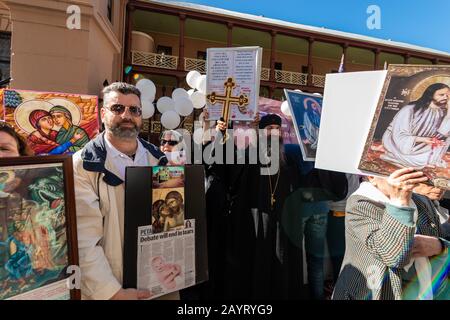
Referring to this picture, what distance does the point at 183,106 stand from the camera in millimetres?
6605

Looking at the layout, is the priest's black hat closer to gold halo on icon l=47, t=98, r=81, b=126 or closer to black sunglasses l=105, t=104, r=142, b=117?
black sunglasses l=105, t=104, r=142, b=117

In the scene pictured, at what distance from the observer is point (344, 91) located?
1.52 m

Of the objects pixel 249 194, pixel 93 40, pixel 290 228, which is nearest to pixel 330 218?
pixel 290 228

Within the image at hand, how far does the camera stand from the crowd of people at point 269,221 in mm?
1523

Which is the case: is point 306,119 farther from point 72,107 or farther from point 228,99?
point 72,107

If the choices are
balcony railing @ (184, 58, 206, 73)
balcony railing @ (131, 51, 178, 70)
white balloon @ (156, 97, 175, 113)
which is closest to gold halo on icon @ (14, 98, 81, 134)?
white balloon @ (156, 97, 175, 113)

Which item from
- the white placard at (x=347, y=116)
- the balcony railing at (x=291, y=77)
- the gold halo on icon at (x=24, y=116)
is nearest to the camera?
the white placard at (x=347, y=116)

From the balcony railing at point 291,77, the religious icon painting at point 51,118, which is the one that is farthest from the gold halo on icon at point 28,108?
the balcony railing at point 291,77

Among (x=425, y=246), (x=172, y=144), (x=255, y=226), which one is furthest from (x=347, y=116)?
(x=172, y=144)

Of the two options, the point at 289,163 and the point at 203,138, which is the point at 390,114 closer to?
the point at 289,163

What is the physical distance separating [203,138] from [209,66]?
0.68 m

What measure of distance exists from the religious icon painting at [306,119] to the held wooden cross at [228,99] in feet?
1.26

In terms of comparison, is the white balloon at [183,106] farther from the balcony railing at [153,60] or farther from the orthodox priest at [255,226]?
the balcony railing at [153,60]

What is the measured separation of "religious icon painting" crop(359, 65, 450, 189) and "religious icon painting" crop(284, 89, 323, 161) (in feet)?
3.24
